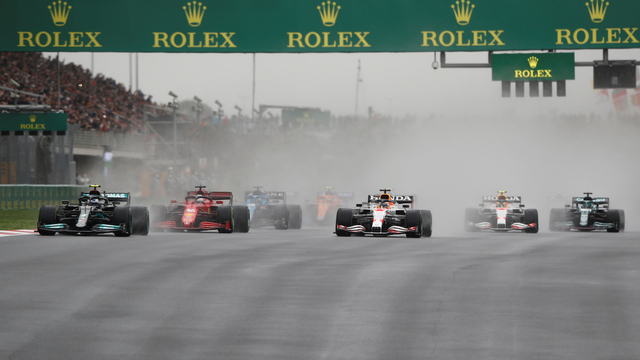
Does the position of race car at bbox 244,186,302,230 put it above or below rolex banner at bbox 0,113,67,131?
below

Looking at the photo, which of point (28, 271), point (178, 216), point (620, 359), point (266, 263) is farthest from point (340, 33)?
point (620, 359)

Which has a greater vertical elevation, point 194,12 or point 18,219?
point 194,12

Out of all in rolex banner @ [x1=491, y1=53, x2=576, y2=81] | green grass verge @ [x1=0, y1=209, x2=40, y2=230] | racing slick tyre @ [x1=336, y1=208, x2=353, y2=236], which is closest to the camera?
racing slick tyre @ [x1=336, y1=208, x2=353, y2=236]

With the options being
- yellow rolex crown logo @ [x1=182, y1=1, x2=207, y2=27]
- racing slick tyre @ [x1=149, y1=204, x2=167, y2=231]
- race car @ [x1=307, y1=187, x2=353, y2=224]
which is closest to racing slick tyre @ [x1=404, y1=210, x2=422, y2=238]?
racing slick tyre @ [x1=149, y1=204, x2=167, y2=231]

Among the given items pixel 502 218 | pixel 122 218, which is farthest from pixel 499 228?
pixel 122 218

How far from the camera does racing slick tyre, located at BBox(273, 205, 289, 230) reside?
85.8ft

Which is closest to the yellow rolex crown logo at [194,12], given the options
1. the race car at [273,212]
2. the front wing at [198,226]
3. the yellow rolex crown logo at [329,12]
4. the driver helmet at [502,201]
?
the yellow rolex crown logo at [329,12]

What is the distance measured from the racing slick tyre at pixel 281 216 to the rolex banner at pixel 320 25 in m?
5.69

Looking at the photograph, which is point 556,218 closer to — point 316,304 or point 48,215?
point 48,215

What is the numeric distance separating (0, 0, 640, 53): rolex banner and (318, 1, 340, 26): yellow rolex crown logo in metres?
0.03

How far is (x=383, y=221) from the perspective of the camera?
20.1 m

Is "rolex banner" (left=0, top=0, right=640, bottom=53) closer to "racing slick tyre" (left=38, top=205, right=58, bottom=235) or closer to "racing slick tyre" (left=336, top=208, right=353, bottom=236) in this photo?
"racing slick tyre" (left=336, top=208, right=353, bottom=236)

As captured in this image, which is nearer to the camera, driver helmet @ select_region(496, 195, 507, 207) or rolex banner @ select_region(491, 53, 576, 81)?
rolex banner @ select_region(491, 53, 576, 81)

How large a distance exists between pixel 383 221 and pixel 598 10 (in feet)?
26.1
